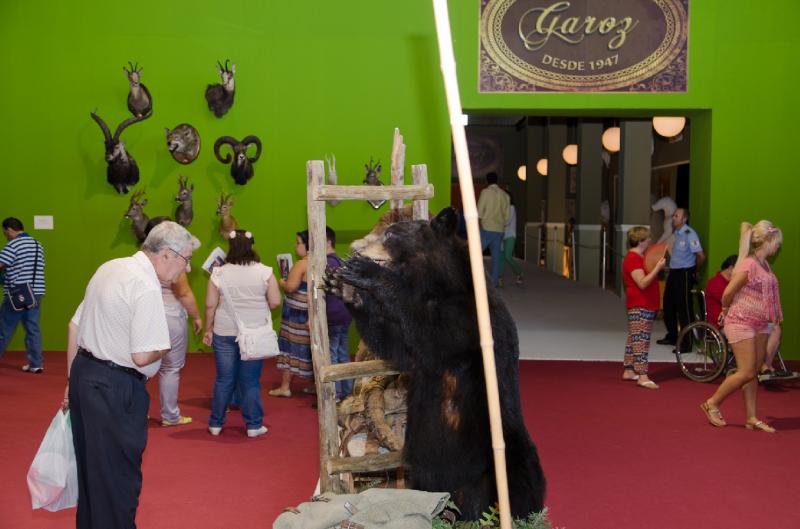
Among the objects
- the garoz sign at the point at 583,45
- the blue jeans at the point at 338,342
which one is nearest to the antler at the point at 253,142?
the garoz sign at the point at 583,45

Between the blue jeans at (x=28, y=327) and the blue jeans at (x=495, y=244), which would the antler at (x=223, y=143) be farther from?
the blue jeans at (x=495, y=244)

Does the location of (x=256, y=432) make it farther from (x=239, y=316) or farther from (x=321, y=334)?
(x=321, y=334)

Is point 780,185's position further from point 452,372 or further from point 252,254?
point 452,372

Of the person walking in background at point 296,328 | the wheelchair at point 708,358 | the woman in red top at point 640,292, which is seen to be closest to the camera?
the person walking in background at point 296,328

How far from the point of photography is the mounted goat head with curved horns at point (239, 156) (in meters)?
9.62

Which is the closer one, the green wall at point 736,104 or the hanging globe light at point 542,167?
the green wall at point 736,104

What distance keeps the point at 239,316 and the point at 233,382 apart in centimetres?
50

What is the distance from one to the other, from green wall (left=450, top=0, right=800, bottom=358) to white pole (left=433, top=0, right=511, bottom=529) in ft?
24.6

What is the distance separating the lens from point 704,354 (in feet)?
27.5

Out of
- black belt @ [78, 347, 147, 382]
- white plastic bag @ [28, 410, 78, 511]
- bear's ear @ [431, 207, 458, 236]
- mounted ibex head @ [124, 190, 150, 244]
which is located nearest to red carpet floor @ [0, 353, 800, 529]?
white plastic bag @ [28, 410, 78, 511]

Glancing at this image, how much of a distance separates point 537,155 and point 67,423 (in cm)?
2184

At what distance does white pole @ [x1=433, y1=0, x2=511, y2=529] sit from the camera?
2.34m

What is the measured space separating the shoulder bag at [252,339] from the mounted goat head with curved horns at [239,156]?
352 cm

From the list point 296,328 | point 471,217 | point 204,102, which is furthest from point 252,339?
point 204,102
